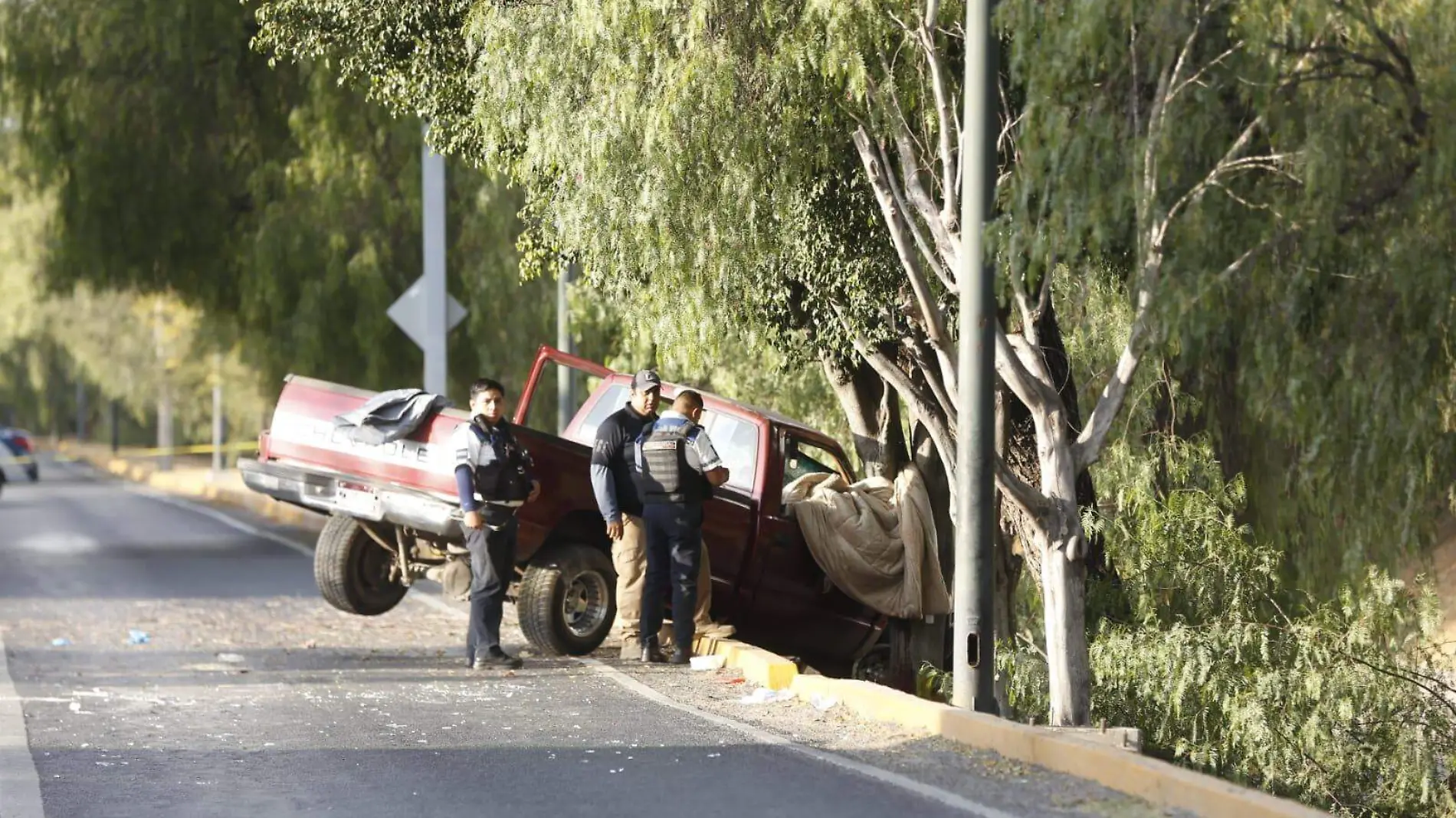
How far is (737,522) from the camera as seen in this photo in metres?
14.5

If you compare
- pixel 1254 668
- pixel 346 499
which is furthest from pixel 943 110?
pixel 1254 668

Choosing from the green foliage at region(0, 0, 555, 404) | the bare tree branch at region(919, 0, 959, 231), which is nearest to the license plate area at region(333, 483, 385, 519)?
the bare tree branch at region(919, 0, 959, 231)

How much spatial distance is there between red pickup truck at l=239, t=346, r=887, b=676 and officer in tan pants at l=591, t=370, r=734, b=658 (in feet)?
0.73

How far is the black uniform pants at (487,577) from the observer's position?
42.6 ft

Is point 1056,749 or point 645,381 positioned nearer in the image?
point 1056,749

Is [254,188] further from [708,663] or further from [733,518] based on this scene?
[708,663]

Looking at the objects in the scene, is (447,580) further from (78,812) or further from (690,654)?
(78,812)

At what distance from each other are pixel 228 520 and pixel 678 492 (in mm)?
21987

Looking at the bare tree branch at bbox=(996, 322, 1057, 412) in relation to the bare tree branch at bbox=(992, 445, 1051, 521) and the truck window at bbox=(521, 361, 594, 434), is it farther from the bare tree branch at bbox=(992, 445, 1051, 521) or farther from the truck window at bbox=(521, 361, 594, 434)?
the truck window at bbox=(521, 361, 594, 434)

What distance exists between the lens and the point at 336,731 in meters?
10.4

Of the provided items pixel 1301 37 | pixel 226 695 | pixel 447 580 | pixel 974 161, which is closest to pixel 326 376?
pixel 447 580

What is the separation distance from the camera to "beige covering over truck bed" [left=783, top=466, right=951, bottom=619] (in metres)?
14.7

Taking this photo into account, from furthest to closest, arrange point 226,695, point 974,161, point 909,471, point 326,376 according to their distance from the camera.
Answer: point 326,376
point 909,471
point 226,695
point 974,161

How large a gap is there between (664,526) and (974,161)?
360cm
